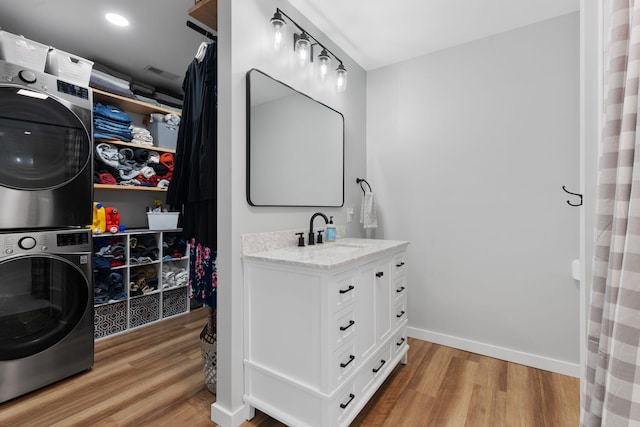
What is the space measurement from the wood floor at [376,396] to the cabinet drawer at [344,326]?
1.77 feet

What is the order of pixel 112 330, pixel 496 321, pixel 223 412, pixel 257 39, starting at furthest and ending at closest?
pixel 112 330, pixel 496 321, pixel 257 39, pixel 223 412

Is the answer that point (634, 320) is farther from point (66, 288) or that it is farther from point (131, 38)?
point (131, 38)

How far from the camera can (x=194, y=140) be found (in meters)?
1.75

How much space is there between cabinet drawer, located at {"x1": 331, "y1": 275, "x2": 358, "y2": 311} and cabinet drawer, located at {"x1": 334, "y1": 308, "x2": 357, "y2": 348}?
1.6 inches

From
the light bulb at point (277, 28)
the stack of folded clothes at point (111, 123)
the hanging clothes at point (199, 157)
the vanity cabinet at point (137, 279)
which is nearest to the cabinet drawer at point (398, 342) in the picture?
the hanging clothes at point (199, 157)

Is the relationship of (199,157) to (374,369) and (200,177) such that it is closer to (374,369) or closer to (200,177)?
(200,177)

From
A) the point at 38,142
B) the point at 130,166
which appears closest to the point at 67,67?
the point at 38,142

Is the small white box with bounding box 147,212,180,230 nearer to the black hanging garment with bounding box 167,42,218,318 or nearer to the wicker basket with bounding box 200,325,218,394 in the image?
the black hanging garment with bounding box 167,42,218,318

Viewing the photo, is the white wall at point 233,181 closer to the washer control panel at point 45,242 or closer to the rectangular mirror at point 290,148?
the rectangular mirror at point 290,148

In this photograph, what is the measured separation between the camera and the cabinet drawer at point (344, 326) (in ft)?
4.48

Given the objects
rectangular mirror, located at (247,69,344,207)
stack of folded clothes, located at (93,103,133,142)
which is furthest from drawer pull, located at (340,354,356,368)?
stack of folded clothes, located at (93,103,133,142)

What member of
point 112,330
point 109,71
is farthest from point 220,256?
point 109,71

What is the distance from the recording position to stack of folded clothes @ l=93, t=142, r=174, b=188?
105 inches

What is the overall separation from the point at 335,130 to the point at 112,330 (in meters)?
2.66
